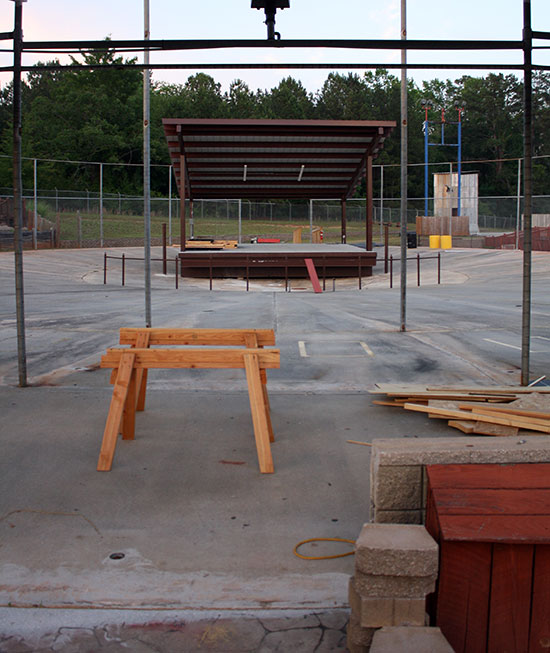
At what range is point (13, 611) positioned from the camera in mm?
3680

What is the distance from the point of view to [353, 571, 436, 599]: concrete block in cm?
308

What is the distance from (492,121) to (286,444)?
320ft

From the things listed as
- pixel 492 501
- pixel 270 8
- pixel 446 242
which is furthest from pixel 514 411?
pixel 446 242

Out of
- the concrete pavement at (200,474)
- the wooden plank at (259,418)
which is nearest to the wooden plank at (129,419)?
the concrete pavement at (200,474)

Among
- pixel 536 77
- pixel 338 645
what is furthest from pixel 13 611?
pixel 536 77

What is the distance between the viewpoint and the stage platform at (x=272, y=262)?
3092 centimetres

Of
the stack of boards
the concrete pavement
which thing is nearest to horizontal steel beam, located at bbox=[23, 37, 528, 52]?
the stack of boards

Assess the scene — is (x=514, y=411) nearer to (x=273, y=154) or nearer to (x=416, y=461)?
(x=416, y=461)

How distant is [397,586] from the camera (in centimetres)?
309

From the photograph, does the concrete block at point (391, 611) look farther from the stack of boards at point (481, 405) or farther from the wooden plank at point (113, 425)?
the stack of boards at point (481, 405)

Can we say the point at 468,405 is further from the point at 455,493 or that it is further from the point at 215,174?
the point at 215,174

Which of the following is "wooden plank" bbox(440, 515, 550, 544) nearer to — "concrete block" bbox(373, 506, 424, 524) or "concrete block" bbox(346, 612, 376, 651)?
"concrete block" bbox(373, 506, 424, 524)

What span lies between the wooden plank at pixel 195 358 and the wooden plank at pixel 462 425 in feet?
6.13

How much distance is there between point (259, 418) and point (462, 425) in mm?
2021
